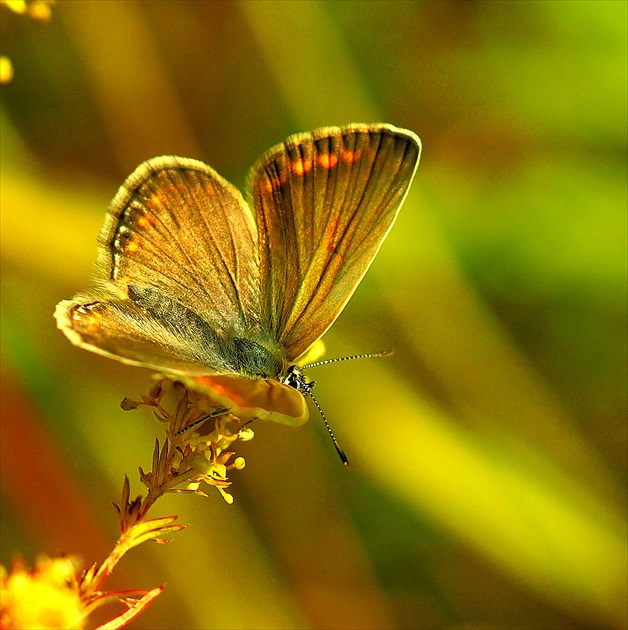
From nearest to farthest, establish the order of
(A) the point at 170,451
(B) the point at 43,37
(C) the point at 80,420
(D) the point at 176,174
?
(A) the point at 170,451
(D) the point at 176,174
(C) the point at 80,420
(B) the point at 43,37

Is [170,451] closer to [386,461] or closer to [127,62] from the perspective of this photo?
[386,461]

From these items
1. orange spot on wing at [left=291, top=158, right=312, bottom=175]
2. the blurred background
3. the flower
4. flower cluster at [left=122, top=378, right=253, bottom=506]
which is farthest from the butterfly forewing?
the blurred background

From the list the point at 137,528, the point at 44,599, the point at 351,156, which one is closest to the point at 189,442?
the point at 137,528

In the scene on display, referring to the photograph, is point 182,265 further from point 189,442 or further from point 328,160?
point 189,442

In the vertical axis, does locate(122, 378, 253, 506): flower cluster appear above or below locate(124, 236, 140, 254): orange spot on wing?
below

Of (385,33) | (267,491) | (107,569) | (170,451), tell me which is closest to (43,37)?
(385,33)

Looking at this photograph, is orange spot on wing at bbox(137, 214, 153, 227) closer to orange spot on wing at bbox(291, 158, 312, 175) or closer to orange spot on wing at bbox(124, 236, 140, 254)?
orange spot on wing at bbox(124, 236, 140, 254)
